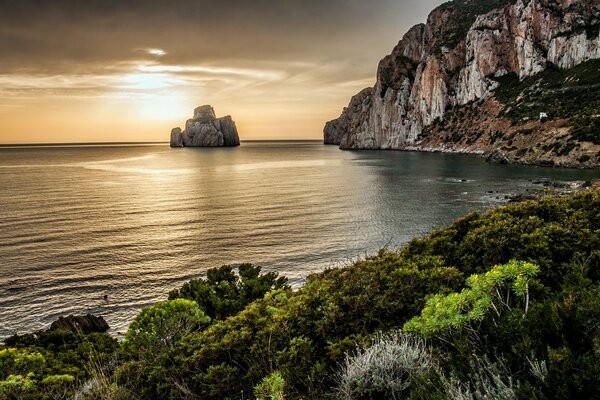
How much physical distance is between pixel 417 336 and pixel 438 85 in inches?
6153

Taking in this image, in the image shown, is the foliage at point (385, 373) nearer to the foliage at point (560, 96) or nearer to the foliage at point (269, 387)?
the foliage at point (269, 387)

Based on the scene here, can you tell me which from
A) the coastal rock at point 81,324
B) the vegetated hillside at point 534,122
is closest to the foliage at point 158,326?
the coastal rock at point 81,324

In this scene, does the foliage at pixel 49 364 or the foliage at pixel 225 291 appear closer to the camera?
the foliage at pixel 49 364

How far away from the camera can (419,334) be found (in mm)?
5746

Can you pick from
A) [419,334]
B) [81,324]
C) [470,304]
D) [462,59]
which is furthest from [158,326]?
[462,59]

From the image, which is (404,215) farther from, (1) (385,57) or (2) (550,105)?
(1) (385,57)

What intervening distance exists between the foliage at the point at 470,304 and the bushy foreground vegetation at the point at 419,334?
0.02 metres

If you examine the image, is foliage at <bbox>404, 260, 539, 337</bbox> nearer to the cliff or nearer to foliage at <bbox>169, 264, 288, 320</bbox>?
foliage at <bbox>169, 264, 288, 320</bbox>

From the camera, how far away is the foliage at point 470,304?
5242mm

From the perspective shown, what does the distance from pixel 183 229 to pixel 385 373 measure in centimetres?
3234

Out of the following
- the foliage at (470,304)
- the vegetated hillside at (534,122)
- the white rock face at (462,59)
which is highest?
the white rock face at (462,59)

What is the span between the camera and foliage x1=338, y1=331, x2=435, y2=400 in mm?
4922

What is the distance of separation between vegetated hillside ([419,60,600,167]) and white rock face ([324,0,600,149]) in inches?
190

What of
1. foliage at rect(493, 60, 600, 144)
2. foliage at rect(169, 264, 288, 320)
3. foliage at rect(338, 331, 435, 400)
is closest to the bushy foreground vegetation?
foliage at rect(338, 331, 435, 400)
